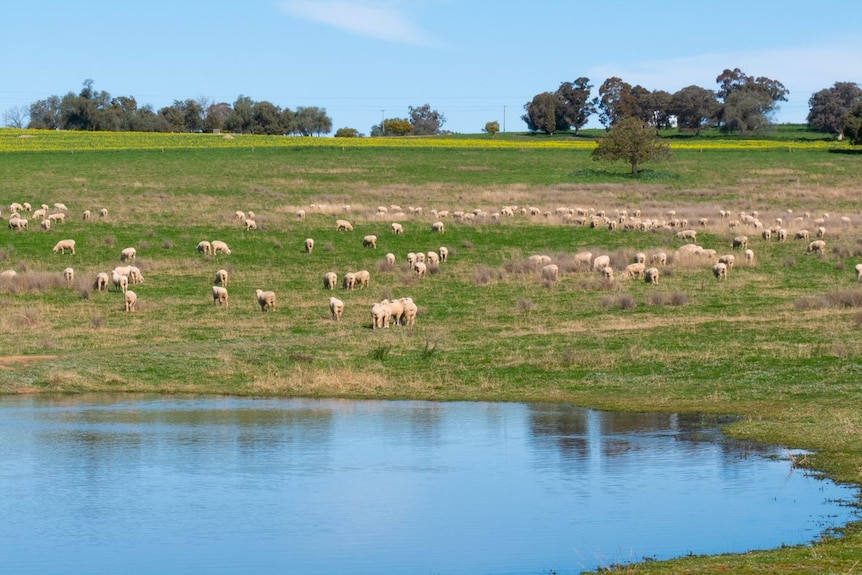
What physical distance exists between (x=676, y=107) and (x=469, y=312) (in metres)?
143

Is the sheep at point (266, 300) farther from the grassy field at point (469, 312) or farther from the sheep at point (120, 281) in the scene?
the sheep at point (120, 281)

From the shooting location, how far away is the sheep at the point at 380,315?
35.1m

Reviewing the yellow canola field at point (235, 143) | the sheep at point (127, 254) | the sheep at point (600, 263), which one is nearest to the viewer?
the sheep at point (600, 263)

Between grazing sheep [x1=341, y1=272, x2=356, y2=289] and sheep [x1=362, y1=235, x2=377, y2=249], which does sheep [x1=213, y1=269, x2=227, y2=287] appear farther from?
sheep [x1=362, y1=235, x2=377, y2=249]

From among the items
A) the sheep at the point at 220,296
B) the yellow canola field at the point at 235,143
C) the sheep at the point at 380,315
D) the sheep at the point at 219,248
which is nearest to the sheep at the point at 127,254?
the sheep at the point at 219,248

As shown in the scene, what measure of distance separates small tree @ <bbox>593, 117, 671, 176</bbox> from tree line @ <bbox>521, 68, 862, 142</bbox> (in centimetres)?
6385

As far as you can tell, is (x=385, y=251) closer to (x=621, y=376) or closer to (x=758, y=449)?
(x=621, y=376)

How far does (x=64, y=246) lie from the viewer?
168 feet

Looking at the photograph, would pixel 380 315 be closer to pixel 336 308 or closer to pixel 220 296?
pixel 336 308

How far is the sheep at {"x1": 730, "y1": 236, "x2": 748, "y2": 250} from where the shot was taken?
2109 inches

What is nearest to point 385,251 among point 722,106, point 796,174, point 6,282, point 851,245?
point 6,282

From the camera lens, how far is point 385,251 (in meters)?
53.6

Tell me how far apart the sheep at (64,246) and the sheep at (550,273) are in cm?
2012

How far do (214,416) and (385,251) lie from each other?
1114 inches
